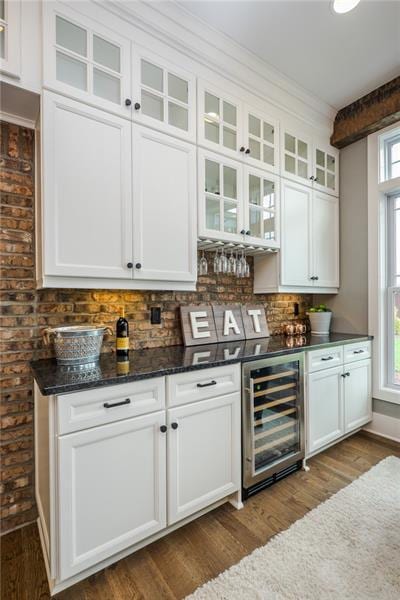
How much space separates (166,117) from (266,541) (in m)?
2.57

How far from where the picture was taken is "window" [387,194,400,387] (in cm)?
286

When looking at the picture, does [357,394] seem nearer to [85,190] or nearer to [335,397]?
[335,397]

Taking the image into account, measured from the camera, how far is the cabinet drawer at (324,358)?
233 cm

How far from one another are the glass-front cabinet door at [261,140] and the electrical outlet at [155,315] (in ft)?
4.48

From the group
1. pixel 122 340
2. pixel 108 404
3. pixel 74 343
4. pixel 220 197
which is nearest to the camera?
pixel 108 404

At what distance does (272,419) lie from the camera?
211 cm

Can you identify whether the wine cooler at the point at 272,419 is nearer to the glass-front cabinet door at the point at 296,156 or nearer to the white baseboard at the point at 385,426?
the white baseboard at the point at 385,426

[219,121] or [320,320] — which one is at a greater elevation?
[219,121]

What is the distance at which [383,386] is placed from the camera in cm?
290

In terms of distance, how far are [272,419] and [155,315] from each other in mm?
1119

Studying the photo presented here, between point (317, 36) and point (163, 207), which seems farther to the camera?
point (317, 36)

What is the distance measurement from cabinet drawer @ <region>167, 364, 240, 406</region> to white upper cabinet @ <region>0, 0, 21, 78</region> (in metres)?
1.71

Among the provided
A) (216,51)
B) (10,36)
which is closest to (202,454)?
(10,36)

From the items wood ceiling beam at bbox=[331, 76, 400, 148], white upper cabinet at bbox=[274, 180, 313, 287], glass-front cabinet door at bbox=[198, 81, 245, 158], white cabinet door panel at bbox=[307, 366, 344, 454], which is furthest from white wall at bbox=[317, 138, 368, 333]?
glass-front cabinet door at bbox=[198, 81, 245, 158]
